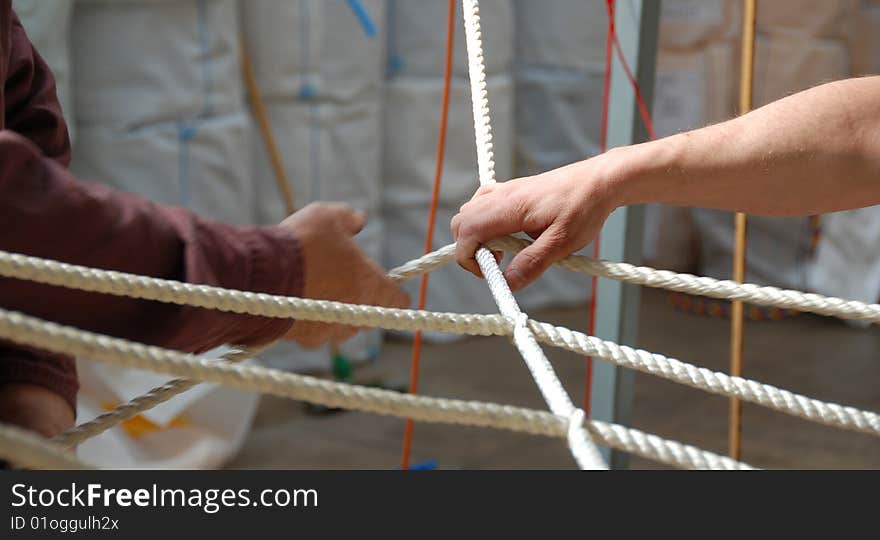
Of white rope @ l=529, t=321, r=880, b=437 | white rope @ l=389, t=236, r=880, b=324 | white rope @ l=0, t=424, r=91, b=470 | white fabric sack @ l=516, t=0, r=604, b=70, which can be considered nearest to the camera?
white rope @ l=0, t=424, r=91, b=470

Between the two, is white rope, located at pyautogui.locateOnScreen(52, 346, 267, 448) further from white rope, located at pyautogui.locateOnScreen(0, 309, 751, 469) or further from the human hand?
white rope, located at pyautogui.locateOnScreen(0, 309, 751, 469)

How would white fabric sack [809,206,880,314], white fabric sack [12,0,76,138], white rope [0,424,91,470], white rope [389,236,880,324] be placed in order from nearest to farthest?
white rope [0,424,91,470]
white rope [389,236,880,324]
white fabric sack [12,0,76,138]
white fabric sack [809,206,880,314]

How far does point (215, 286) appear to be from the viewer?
610 mm

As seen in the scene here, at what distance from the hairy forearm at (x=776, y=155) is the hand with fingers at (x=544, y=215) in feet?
0.06

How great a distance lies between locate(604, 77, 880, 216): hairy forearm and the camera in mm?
768

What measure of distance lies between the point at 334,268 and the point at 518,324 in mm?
135

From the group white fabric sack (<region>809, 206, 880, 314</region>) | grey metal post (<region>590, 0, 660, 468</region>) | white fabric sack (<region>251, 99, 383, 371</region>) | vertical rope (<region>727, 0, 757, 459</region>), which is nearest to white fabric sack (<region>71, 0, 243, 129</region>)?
white fabric sack (<region>251, 99, 383, 371</region>)

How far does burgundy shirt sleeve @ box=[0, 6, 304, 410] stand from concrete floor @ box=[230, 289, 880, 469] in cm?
123
